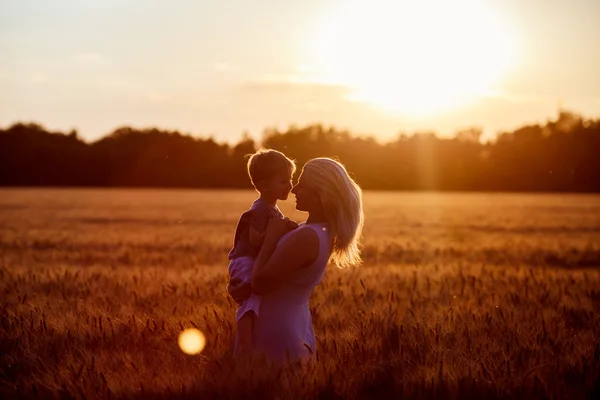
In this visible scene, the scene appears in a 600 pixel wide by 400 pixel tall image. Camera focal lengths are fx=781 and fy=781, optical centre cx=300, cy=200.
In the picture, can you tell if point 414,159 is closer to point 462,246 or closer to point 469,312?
point 462,246

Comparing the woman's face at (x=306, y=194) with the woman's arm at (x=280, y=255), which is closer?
the woman's arm at (x=280, y=255)

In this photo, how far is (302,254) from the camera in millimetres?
4613

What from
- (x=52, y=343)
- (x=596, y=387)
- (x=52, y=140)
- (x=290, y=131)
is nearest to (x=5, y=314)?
(x=52, y=343)

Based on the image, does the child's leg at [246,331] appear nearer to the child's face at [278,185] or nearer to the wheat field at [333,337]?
the wheat field at [333,337]

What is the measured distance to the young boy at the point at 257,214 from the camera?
188 inches

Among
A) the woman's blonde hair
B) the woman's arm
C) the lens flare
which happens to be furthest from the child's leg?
the woman's blonde hair

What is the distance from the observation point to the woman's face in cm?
470

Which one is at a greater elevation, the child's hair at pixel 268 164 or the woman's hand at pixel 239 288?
the child's hair at pixel 268 164

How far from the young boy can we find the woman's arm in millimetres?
134

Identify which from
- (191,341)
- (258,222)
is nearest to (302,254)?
(258,222)

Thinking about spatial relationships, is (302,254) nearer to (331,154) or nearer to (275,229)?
(275,229)

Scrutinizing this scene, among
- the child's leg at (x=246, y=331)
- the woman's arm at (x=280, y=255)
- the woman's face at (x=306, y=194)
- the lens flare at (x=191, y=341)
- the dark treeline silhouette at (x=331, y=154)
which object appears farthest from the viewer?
the dark treeline silhouette at (x=331, y=154)

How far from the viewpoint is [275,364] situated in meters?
4.55

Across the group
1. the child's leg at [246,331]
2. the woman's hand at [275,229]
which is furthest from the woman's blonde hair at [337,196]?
the child's leg at [246,331]
